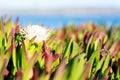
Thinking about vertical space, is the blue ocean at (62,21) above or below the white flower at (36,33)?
below

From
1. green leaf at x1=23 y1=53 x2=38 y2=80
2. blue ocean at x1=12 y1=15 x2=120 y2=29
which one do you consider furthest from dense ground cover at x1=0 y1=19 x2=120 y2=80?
blue ocean at x1=12 y1=15 x2=120 y2=29

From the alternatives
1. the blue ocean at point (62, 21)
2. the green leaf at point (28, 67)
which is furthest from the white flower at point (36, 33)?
the green leaf at point (28, 67)

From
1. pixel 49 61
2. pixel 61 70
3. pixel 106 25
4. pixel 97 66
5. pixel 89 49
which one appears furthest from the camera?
pixel 106 25

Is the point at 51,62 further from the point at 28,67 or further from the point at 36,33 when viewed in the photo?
the point at 36,33

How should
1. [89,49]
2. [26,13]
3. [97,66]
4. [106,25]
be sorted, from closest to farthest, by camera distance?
[97,66] < [89,49] < [106,25] < [26,13]

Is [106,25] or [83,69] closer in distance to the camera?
[83,69]

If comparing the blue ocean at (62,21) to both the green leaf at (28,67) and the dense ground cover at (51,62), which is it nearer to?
the dense ground cover at (51,62)

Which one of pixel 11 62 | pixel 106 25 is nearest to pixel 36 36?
pixel 11 62

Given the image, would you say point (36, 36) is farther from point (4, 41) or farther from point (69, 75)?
point (69, 75)

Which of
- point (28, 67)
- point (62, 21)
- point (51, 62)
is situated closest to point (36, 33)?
point (51, 62)

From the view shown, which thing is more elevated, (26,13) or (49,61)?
(49,61)

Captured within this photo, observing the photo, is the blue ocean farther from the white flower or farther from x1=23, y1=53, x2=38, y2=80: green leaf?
x1=23, y1=53, x2=38, y2=80: green leaf
